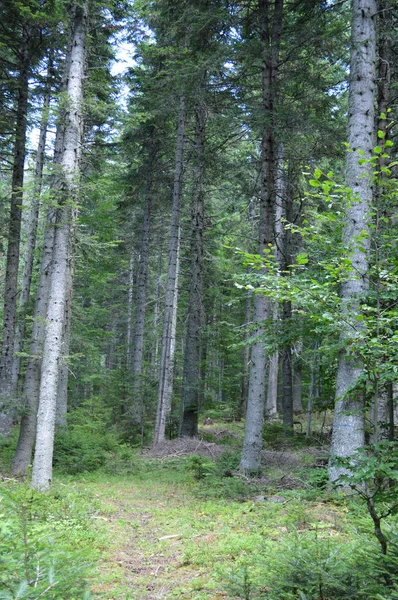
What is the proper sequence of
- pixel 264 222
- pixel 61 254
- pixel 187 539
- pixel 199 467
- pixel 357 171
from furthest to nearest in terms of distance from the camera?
pixel 199 467, pixel 264 222, pixel 61 254, pixel 357 171, pixel 187 539

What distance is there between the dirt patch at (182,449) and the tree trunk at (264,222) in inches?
118

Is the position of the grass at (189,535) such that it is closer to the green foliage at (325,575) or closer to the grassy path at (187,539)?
the grassy path at (187,539)

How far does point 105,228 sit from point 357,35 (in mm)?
12285

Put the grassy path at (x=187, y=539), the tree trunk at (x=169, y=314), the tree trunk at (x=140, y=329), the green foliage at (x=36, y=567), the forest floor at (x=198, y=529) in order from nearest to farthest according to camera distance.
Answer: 1. the green foliage at (x=36, y=567)
2. the forest floor at (x=198, y=529)
3. the grassy path at (x=187, y=539)
4. the tree trunk at (x=169, y=314)
5. the tree trunk at (x=140, y=329)

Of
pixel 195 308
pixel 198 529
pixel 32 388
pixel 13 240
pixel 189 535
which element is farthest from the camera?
pixel 195 308

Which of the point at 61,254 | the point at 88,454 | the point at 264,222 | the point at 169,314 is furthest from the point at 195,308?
the point at 61,254

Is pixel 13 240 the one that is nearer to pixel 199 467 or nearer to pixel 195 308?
pixel 195 308

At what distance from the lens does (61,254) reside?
8.21m

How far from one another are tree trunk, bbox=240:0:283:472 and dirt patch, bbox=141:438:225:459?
301cm

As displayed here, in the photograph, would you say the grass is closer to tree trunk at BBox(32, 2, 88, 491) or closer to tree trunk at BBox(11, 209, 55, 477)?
tree trunk at BBox(32, 2, 88, 491)

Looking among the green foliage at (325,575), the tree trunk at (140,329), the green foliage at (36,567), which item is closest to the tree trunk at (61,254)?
the green foliage at (36,567)

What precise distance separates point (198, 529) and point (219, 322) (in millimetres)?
5475

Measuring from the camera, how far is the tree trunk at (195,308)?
1454cm

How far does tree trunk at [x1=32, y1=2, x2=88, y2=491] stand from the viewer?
7820mm
